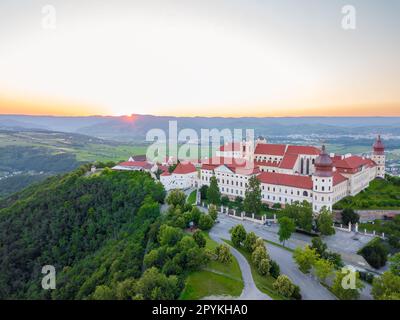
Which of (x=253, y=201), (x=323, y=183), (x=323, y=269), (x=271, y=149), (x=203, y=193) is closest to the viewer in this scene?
(x=323, y=269)

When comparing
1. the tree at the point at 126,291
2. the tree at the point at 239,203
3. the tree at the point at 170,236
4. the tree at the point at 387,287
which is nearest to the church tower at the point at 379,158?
the tree at the point at 239,203

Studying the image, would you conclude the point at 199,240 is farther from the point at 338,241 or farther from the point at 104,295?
the point at 338,241

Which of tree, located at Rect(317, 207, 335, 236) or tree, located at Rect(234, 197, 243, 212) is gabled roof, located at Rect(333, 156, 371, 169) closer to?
tree, located at Rect(234, 197, 243, 212)

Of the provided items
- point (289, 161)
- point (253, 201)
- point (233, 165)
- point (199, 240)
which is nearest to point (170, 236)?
point (199, 240)

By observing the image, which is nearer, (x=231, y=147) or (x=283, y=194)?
(x=283, y=194)

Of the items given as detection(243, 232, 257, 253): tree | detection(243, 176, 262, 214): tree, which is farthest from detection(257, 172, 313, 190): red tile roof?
detection(243, 232, 257, 253): tree
